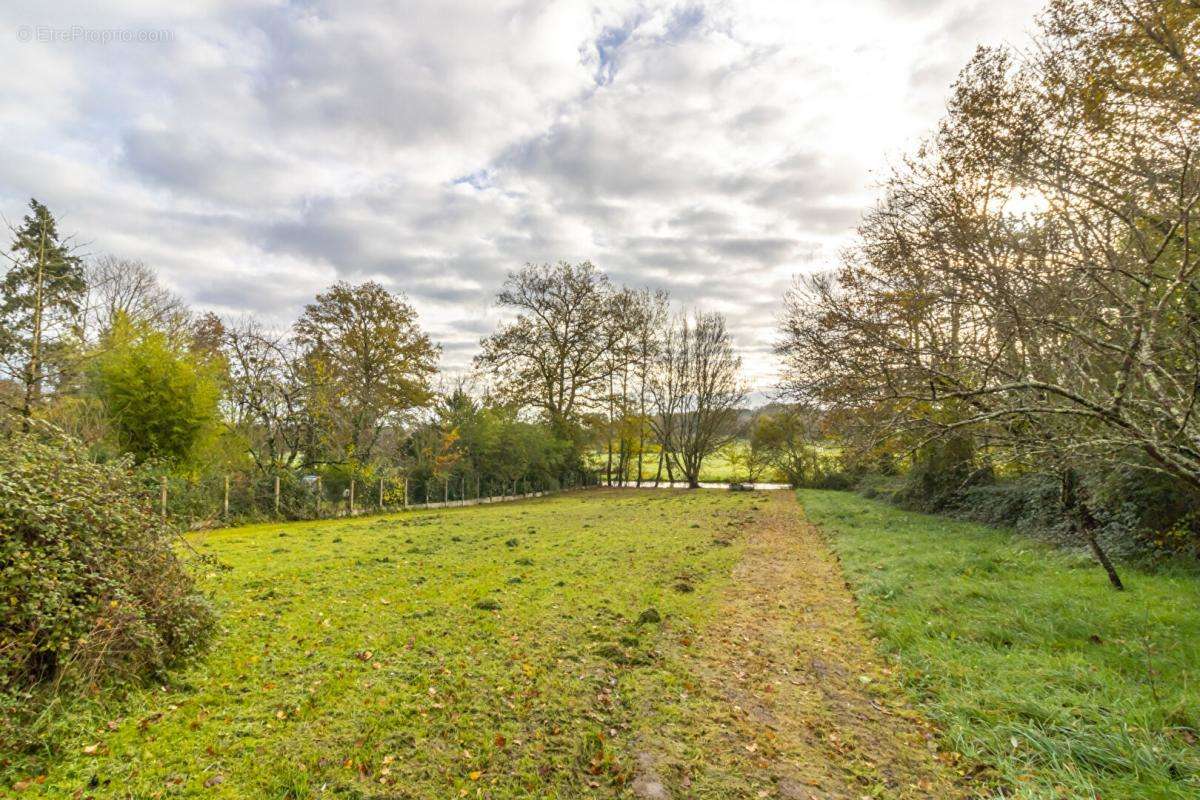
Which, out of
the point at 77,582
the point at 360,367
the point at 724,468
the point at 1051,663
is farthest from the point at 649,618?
the point at 724,468

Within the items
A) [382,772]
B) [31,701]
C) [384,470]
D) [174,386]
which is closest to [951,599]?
[382,772]

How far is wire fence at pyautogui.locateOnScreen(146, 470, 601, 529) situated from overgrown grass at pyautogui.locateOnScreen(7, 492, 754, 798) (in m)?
5.57

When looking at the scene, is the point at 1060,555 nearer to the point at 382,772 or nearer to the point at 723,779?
the point at 723,779

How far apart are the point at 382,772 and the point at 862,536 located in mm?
13350

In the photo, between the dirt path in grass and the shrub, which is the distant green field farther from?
the shrub

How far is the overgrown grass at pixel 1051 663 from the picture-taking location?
3.50 meters

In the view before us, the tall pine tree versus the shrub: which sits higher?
the tall pine tree

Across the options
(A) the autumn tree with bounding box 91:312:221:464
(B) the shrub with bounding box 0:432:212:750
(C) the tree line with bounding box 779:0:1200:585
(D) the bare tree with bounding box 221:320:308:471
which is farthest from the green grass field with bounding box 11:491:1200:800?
(D) the bare tree with bounding box 221:320:308:471

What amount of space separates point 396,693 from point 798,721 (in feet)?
11.5

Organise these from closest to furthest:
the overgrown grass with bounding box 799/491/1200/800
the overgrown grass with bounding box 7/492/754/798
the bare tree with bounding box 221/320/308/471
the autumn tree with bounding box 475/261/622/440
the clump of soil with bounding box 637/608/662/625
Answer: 1. the overgrown grass with bounding box 7/492/754/798
2. the overgrown grass with bounding box 799/491/1200/800
3. the clump of soil with bounding box 637/608/662/625
4. the bare tree with bounding box 221/320/308/471
5. the autumn tree with bounding box 475/261/622/440

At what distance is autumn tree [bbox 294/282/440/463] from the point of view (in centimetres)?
2105

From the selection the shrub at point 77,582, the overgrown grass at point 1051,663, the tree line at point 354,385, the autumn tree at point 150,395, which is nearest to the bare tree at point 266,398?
the tree line at point 354,385

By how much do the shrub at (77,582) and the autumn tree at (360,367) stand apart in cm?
1717

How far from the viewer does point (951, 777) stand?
3.67m
